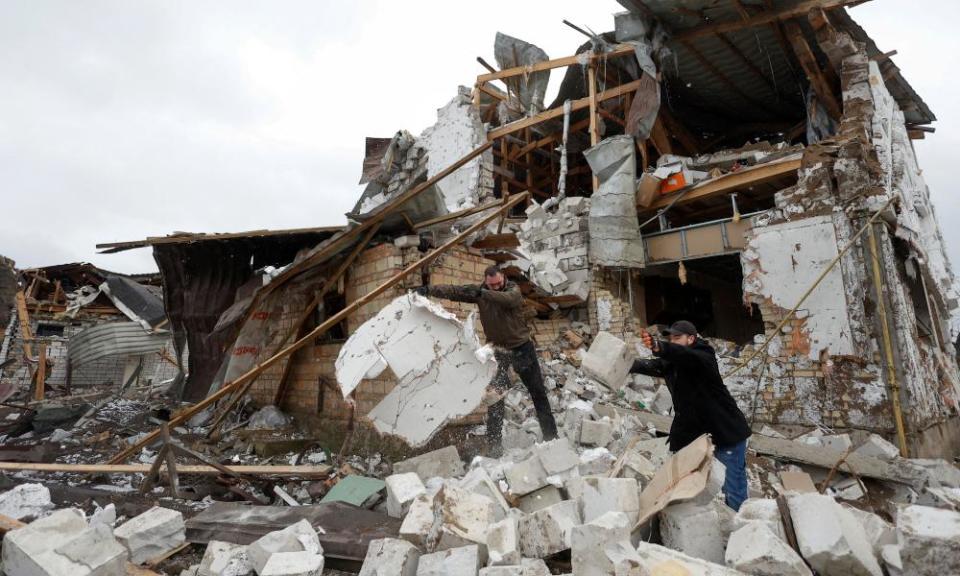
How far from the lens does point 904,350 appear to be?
19.0 ft

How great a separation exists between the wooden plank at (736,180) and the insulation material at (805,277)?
1144 millimetres

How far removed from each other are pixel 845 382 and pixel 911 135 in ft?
22.1

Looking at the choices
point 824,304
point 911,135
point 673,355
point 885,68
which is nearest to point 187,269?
point 673,355

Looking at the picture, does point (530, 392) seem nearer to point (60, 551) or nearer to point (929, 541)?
point (929, 541)

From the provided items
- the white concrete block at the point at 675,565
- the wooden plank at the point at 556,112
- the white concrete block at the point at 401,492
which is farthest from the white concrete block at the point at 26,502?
the wooden plank at the point at 556,112

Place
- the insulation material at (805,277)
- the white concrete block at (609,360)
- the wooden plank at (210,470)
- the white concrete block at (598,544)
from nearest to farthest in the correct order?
the white concrete block at (598,544), the wooden plank at (210,470), the white concrete block at (609,360), the insulation material at (805,277)

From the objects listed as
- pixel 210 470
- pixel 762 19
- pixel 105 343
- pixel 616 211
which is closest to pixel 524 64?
pixel 616 211

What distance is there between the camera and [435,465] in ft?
12.8

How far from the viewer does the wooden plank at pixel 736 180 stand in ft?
24.0

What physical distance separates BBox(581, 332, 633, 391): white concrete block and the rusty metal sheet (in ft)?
7.00

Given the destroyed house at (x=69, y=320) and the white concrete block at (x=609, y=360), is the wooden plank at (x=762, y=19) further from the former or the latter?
the destroyed house at (x=69, y=320)

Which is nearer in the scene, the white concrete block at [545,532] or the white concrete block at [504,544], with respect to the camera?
the white concrete block at [504,544]

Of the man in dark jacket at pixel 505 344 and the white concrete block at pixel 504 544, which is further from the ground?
the man in dark jacket at pixel 505 344

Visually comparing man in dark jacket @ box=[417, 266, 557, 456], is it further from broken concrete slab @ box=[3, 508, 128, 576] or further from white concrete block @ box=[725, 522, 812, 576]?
broken concrete slab @ box=[3, 508, 128, 576]
